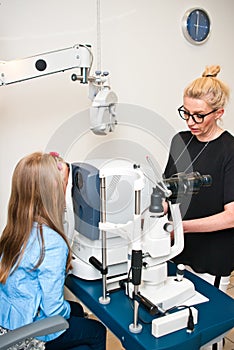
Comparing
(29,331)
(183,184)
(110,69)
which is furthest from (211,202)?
(110,69)

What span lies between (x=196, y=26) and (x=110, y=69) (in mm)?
752

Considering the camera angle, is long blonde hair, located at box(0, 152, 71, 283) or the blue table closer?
the blue table

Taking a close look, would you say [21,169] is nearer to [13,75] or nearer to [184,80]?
[13,75]

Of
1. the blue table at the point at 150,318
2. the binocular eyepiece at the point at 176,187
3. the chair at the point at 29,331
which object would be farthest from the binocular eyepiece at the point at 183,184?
the chair at the point at 29,331

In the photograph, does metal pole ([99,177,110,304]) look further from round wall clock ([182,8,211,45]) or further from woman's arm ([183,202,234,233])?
round wall clock ([182,8,211,45])

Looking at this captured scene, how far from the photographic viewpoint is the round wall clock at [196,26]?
2538 mm

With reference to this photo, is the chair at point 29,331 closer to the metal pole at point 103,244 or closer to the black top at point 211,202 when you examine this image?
the metal pole at point 103,244

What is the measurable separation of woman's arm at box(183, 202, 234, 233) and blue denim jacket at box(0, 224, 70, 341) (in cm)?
51

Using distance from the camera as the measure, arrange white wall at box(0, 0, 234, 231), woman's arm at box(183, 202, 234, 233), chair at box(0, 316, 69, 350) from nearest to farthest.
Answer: chair at box(0, 316, 69, 350) < woman's arm at box(183, 202, 234, 233) < white wall at box(0, 0, 234, 231)

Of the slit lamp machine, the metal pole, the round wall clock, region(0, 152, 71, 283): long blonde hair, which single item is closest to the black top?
the slit lamp machine

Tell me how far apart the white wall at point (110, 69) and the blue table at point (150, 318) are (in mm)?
876

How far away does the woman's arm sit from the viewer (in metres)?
1.47

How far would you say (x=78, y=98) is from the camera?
87.4 inches

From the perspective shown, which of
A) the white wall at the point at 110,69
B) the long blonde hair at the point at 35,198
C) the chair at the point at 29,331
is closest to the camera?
the chair at the point at 29,331
